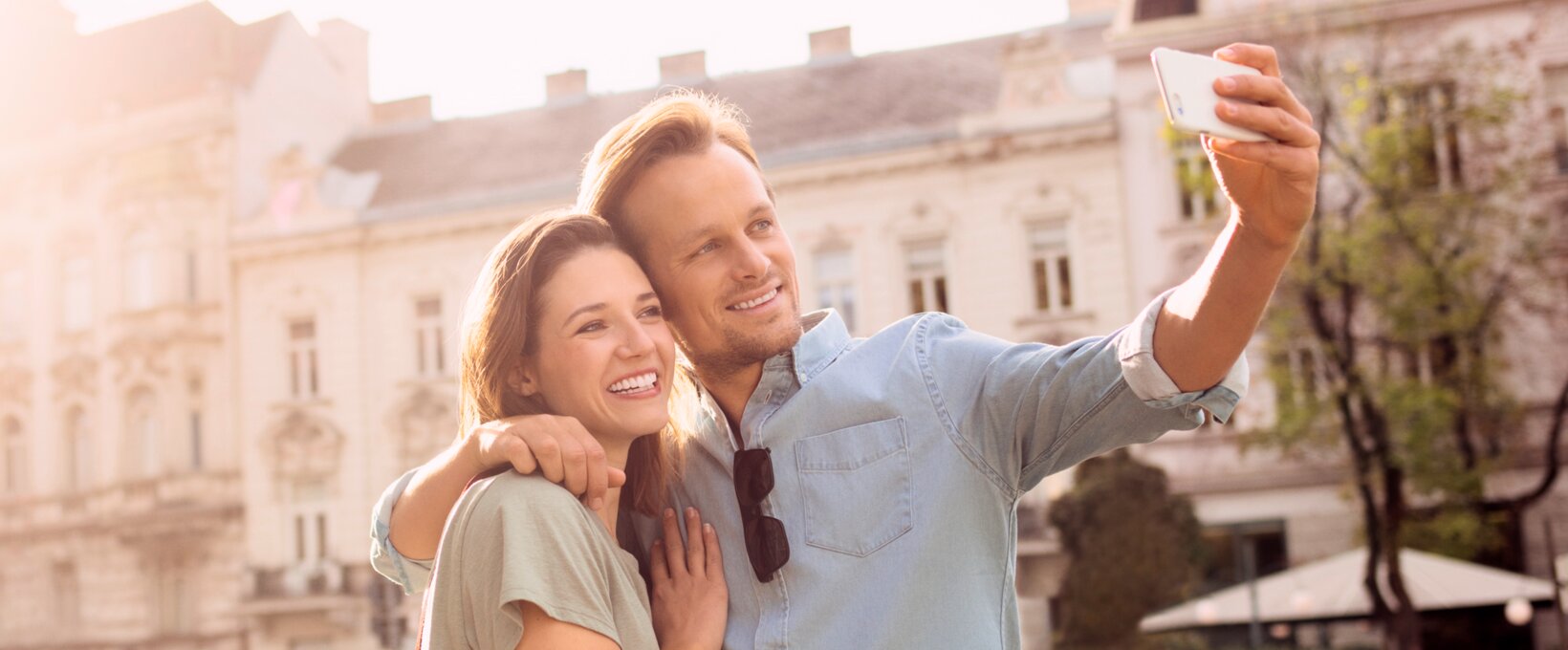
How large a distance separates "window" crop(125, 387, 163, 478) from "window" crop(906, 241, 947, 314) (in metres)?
12.8

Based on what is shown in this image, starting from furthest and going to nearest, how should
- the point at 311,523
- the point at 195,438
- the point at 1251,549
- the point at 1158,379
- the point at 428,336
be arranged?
the point at 195,438 → the point at 311,523 → the point at 428,336 → the point at 1251,549 → the point at 1158,379

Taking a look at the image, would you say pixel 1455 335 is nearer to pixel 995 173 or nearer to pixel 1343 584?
pixel 1343 584

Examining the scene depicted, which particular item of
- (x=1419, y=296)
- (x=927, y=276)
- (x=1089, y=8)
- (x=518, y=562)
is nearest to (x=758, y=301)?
(x=518, y=562)

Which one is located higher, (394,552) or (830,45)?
(830,45)

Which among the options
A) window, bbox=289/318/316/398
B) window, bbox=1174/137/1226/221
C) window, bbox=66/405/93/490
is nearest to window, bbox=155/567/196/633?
window, bbox=66/405/93/490

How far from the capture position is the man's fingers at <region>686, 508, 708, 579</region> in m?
2.16

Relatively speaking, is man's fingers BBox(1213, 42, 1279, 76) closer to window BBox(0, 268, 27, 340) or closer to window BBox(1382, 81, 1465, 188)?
window BBox(1382, 81, 1465, 188)

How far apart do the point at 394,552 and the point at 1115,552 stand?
41.5 feet

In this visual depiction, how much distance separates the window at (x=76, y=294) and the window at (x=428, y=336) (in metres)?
6.67

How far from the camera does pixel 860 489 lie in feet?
6.66

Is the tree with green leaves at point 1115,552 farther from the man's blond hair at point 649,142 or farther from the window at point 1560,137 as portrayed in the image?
the man's blond hair at point 649,142

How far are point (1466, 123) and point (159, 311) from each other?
1908cm

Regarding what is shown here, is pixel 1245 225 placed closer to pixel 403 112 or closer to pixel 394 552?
pixel 394 552

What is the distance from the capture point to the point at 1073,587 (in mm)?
14234
